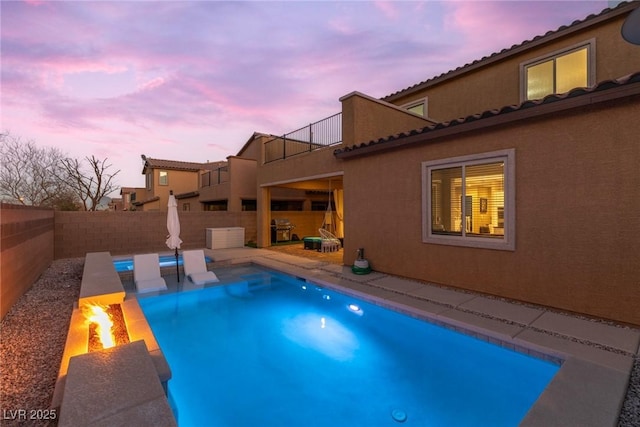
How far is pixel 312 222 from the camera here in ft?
59.8

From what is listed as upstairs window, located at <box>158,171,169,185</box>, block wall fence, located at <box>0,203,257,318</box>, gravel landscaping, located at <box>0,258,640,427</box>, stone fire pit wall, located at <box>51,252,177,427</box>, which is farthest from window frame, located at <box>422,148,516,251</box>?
upstairs window, located at <box>158,171,169,185</box>

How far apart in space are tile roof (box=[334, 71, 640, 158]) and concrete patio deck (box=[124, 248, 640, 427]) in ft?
11.8

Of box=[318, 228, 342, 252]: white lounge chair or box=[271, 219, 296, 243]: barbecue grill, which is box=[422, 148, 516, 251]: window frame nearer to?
box=[318, 228, 342, 252]: white lounge chair

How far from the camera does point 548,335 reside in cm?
416

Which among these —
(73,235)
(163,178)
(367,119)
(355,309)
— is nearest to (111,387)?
(355,309)

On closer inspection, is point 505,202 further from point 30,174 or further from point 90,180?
point 30,174

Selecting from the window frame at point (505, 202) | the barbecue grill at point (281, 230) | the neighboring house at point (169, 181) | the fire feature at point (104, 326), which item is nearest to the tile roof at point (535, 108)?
the window frame at point (505, 202)

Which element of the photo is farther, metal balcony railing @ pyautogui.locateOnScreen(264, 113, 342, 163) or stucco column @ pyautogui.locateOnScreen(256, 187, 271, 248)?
stucco column @ pyautogui.locateOnScreen(256, 187, 271, 248)

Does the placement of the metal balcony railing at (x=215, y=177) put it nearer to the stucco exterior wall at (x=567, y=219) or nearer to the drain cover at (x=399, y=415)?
the stucco exterior wall at (x=567, y=219)

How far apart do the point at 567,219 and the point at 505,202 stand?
102 centimetres

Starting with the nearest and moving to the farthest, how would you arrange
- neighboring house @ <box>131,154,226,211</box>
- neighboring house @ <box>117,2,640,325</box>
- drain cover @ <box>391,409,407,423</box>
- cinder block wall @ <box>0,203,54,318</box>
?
drain cover @ <box>391,409,407,423</box>, neighboring house @ <box>117,2,640,325</box>, cinder block wall @ <box>0,203,54,318</box>, neighboring house @ <box>131,154,226,211</box>

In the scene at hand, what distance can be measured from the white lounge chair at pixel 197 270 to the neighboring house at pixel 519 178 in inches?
175

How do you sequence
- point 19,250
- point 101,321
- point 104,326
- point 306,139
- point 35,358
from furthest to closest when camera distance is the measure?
1. point 306,139
2. point 19,250
3. point 101,321
4. point 104,326
5. point 35,358

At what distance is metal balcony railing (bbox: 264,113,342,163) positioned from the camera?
10.2 metres
